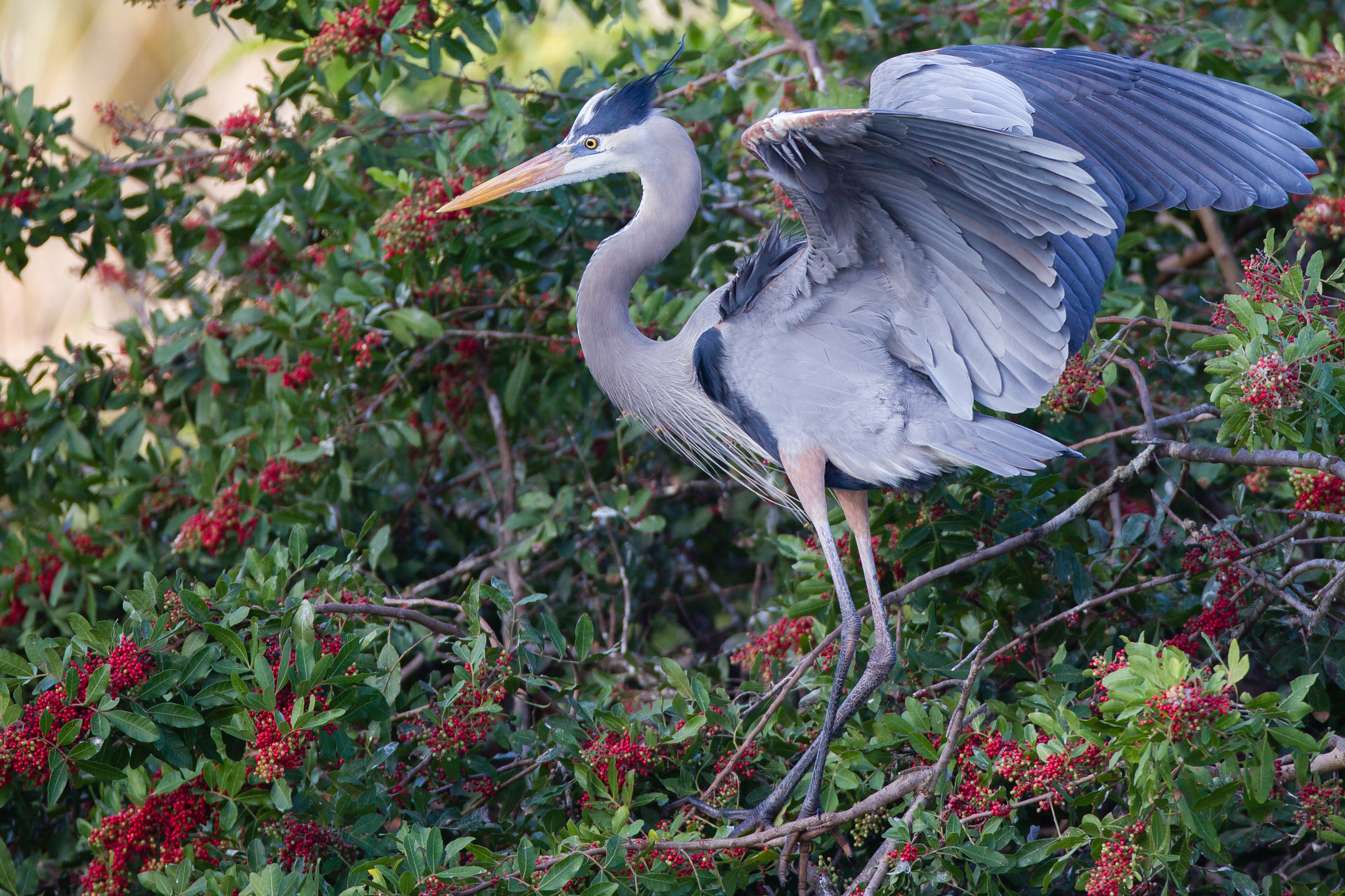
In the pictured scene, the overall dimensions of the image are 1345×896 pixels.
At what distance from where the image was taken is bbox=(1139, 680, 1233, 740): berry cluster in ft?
5.98

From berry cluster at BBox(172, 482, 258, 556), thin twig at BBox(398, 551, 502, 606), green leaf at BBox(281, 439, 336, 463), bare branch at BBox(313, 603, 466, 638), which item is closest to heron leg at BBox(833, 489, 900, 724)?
bare branch at BBox(313, 603, 466, 638)

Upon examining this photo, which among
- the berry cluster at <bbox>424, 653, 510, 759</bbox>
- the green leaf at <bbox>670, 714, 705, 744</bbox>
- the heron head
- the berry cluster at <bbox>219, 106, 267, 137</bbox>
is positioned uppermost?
the berry cluster at <bbox>219, 106, 267, 137</bbox>

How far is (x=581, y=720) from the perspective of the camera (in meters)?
2.51

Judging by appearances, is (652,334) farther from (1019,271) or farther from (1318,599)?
(1318,599)

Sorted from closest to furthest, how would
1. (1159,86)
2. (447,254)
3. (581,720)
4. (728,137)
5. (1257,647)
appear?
1. (581,720)
2. (1257,647)
3. (1159,86)
4. (447,254)
5. (728,137)

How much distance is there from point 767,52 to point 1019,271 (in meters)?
1.53

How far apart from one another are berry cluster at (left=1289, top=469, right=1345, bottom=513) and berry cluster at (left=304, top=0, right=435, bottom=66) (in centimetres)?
262

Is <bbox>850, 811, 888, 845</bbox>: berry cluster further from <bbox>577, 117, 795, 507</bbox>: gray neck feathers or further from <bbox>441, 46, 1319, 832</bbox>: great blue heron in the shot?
<bbox>577, 117, 795, 507</bbox>: gray neck feathers

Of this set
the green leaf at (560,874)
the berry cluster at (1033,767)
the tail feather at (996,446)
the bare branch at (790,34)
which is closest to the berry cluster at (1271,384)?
the tail feather at (996,446)

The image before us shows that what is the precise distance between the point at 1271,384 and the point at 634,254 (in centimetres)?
165

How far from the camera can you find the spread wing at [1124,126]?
9.00 ft

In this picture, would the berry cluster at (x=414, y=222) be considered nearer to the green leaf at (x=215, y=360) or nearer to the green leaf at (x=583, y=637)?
the green leaf at (x=215, y=360)

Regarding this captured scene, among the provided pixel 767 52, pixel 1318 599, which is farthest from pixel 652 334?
pixel 1318 599

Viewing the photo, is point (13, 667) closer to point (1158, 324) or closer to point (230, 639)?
point (230, 639)
